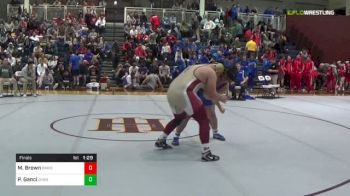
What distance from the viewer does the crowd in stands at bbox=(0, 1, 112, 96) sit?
58.6ft

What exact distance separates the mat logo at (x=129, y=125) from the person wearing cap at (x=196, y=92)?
2.24 m

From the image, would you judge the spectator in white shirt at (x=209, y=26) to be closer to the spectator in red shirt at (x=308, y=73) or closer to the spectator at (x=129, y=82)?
the spectator in red shirt at (x=308, y=73)

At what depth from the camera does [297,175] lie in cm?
581

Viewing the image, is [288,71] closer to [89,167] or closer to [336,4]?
[336,4]

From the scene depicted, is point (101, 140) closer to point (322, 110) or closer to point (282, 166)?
point (282, 166)

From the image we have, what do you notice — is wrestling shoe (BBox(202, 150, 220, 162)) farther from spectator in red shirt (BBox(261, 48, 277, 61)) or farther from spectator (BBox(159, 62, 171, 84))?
spectator in red shirt (BBox(261, 48, 277, 61))

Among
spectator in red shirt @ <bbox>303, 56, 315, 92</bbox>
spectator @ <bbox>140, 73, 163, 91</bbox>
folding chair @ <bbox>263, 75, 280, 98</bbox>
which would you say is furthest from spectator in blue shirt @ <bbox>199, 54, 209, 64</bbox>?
spectator in red shirt @ <bbox>303, 56, 315, 92</bbox>

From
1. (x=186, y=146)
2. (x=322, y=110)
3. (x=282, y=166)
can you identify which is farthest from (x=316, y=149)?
(x=322, y=110)

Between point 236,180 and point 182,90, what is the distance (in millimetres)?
1630

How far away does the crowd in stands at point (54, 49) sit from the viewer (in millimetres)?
17859

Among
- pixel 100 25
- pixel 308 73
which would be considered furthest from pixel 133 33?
pixel 308 73

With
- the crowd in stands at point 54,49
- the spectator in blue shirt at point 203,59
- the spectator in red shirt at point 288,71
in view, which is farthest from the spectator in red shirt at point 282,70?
the crowd in stands at point 54,49
